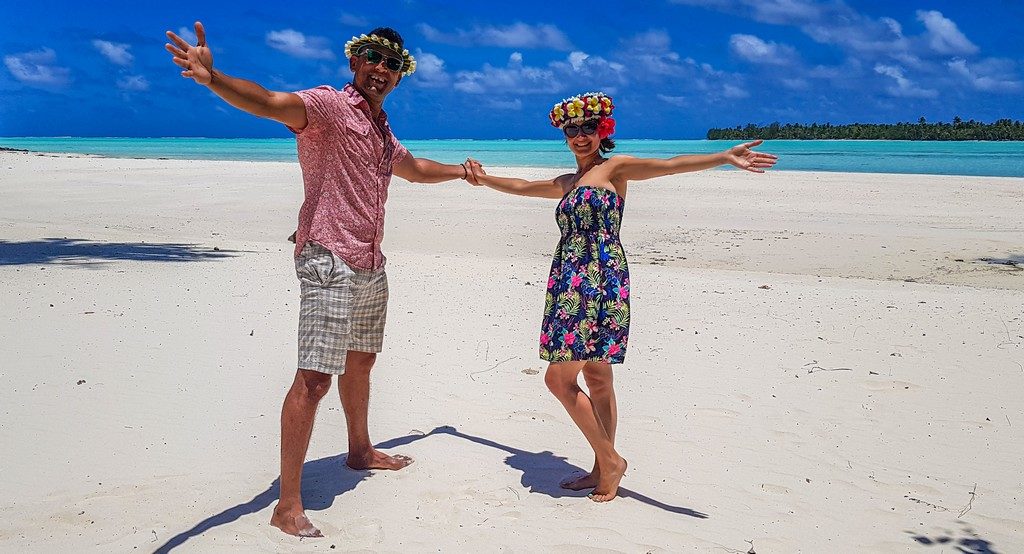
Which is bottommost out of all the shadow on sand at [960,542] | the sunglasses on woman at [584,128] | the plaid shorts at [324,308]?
the shadow on sand at [960,542]

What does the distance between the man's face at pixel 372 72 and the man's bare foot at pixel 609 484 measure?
2247 millimetres

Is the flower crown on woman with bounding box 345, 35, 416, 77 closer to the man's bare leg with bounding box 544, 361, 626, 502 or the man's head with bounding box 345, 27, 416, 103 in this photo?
the man's head with bounding box 345, 27, 416, 103

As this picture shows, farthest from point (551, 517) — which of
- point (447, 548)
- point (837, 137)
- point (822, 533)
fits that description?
point (837, 137)

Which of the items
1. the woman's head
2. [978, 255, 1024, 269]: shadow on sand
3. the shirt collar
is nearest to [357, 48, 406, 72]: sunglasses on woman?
the shirt collar

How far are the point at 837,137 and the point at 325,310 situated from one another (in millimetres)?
154315

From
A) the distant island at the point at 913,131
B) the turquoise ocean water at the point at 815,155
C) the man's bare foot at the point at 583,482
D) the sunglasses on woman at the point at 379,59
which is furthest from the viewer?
the distant island at the point at 913,131

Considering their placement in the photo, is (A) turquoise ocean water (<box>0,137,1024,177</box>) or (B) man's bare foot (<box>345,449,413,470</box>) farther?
(A) turquoise ocean water (<box>0,137,1024,177</box>)

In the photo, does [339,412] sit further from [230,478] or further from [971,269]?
[971,269]

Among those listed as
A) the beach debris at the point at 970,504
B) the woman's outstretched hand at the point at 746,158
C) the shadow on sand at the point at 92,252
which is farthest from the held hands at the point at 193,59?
the shadow on sand at the point at 92,252

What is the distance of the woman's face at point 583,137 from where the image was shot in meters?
4.58

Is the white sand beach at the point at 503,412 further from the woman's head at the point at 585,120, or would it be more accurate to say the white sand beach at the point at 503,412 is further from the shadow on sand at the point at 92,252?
the woman's head at the point at 585,120

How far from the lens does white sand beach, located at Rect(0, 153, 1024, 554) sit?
4.27 meters

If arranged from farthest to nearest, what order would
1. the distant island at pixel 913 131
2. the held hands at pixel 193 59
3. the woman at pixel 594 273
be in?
the distant island at pixel 913 131 < the woman at pixel 594 273 < the held hands at pixel 193 59

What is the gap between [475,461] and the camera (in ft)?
16.9
